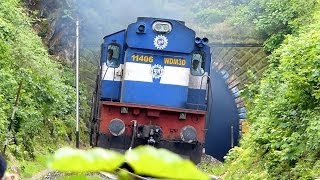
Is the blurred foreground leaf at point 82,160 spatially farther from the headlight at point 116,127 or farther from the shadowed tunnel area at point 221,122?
the shadowed tunnel area at point 221,122

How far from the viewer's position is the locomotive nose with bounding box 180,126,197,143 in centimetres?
1039

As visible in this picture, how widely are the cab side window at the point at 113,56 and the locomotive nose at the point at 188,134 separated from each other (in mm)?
1619

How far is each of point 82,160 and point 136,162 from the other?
5 cm

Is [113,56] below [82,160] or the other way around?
the other way around

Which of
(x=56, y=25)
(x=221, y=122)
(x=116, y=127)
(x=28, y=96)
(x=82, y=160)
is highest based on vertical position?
(x=56, y=25)

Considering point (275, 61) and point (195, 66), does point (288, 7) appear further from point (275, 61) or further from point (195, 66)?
point (195, 66)

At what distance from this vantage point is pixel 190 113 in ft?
34.3

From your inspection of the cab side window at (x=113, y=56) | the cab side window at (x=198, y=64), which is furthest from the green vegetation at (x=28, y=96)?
the cab side window at (x=198, y=64)

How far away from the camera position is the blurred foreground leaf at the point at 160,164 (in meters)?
0.59

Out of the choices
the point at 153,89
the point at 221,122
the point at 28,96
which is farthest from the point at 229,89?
the point at 153,89

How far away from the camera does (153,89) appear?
35.2 ft

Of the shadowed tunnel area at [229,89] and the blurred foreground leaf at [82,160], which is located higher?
the shadowed tunnel area at [229,89]

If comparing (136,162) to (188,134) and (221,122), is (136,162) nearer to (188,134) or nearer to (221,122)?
(188,134)

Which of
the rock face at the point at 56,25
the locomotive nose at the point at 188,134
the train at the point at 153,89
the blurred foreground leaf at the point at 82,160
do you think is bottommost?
the blurred foreground leaf at the point at 82,160
